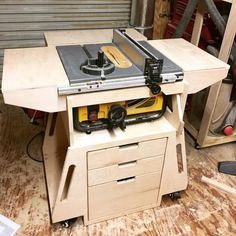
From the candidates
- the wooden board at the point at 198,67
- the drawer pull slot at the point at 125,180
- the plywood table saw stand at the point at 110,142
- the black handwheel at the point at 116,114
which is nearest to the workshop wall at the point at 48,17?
the plywood table saw stand at the point at 110,142

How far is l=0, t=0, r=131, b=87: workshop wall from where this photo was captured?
6.92ft

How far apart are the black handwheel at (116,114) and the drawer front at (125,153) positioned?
11 centimetres

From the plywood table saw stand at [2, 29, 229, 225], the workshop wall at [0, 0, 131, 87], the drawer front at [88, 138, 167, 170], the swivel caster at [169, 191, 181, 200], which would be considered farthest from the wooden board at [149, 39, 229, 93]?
the workshop wall at [0, 0, 131, 87]

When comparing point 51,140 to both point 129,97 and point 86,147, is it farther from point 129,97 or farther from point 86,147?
point 129,97

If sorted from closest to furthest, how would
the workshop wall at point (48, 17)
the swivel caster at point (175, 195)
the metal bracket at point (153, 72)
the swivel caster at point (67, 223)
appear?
the metal bracket at point (153, 72), the swivel caster at point (67, 223), the swivel caster at point (175, 195), the workshop wall at point (48, 17)

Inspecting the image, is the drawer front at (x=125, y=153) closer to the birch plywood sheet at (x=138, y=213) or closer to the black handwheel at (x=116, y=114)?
the black handwheel at (x=116, y=114)

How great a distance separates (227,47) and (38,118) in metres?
1.44

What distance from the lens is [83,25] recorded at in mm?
2318

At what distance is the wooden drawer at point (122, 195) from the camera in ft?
4.10

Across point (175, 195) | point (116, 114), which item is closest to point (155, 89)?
point (116, 114)

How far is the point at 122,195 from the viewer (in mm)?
1309

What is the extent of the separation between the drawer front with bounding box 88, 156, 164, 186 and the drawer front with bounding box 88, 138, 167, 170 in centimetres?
3

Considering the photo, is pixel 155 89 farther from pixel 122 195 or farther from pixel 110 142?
pixel 122 195

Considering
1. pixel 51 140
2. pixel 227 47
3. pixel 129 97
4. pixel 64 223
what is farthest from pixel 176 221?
pixel 227 47
